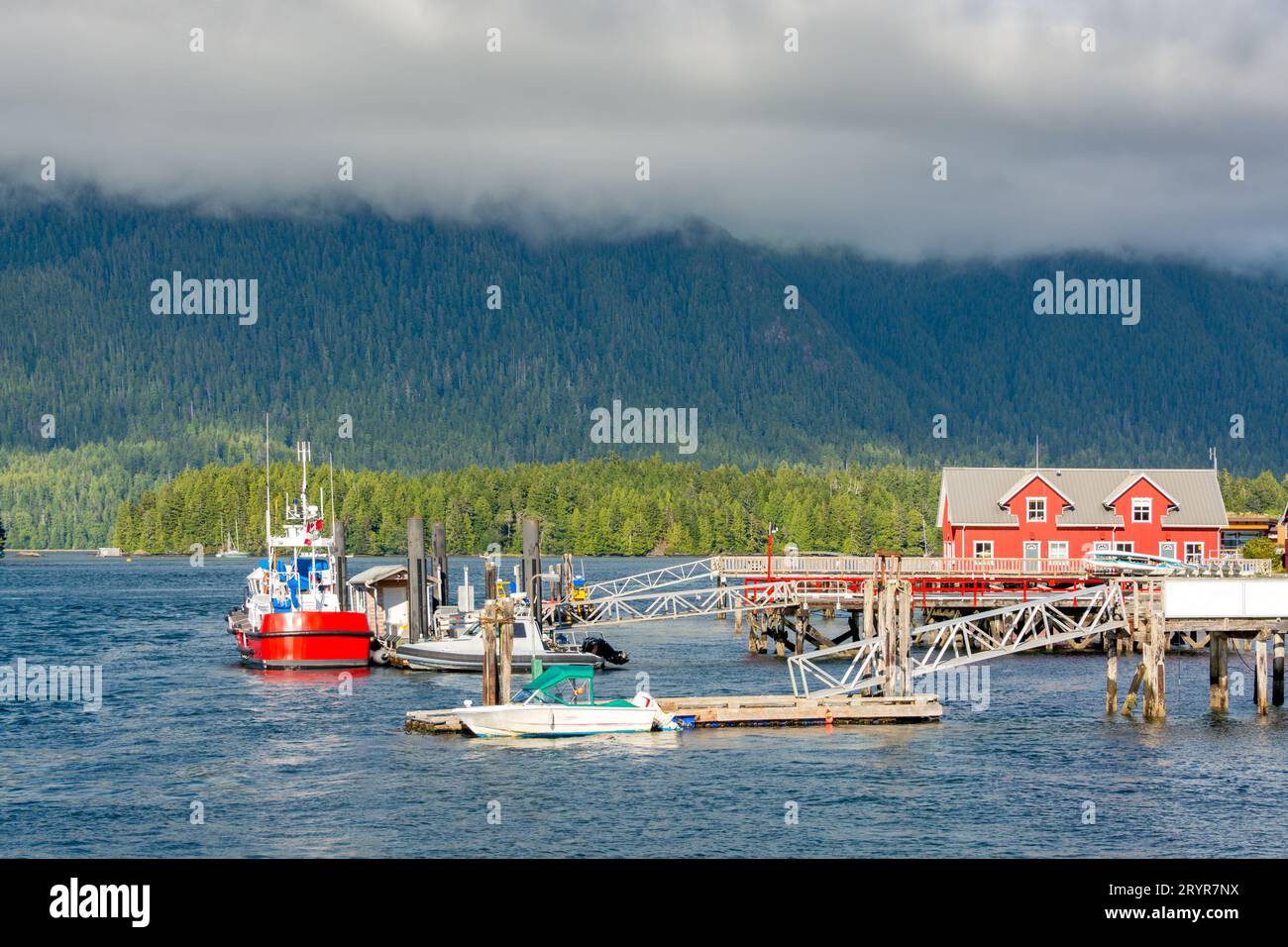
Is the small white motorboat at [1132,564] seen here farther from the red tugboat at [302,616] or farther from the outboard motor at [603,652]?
the red tugboat at [302,616]

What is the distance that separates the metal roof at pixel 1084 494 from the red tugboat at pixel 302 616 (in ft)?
115

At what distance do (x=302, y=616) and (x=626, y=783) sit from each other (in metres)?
37.9

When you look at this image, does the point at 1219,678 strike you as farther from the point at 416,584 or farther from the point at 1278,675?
the point at 416,584

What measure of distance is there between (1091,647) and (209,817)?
62.6m

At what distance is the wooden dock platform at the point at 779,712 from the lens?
59022 millimetres

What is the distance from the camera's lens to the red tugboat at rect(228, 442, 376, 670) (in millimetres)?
83062

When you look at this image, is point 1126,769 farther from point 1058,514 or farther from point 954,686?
point 1058,514

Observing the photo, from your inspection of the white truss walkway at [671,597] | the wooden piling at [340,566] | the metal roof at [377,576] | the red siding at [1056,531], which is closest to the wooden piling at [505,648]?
the white truss walkway at [671,597]

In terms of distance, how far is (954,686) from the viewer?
75375 millimetres

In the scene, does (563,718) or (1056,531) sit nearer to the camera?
(563,718)

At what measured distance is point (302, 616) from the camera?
8425 cm

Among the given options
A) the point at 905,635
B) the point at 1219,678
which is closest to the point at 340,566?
the point at 905,635

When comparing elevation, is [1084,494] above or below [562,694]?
above
